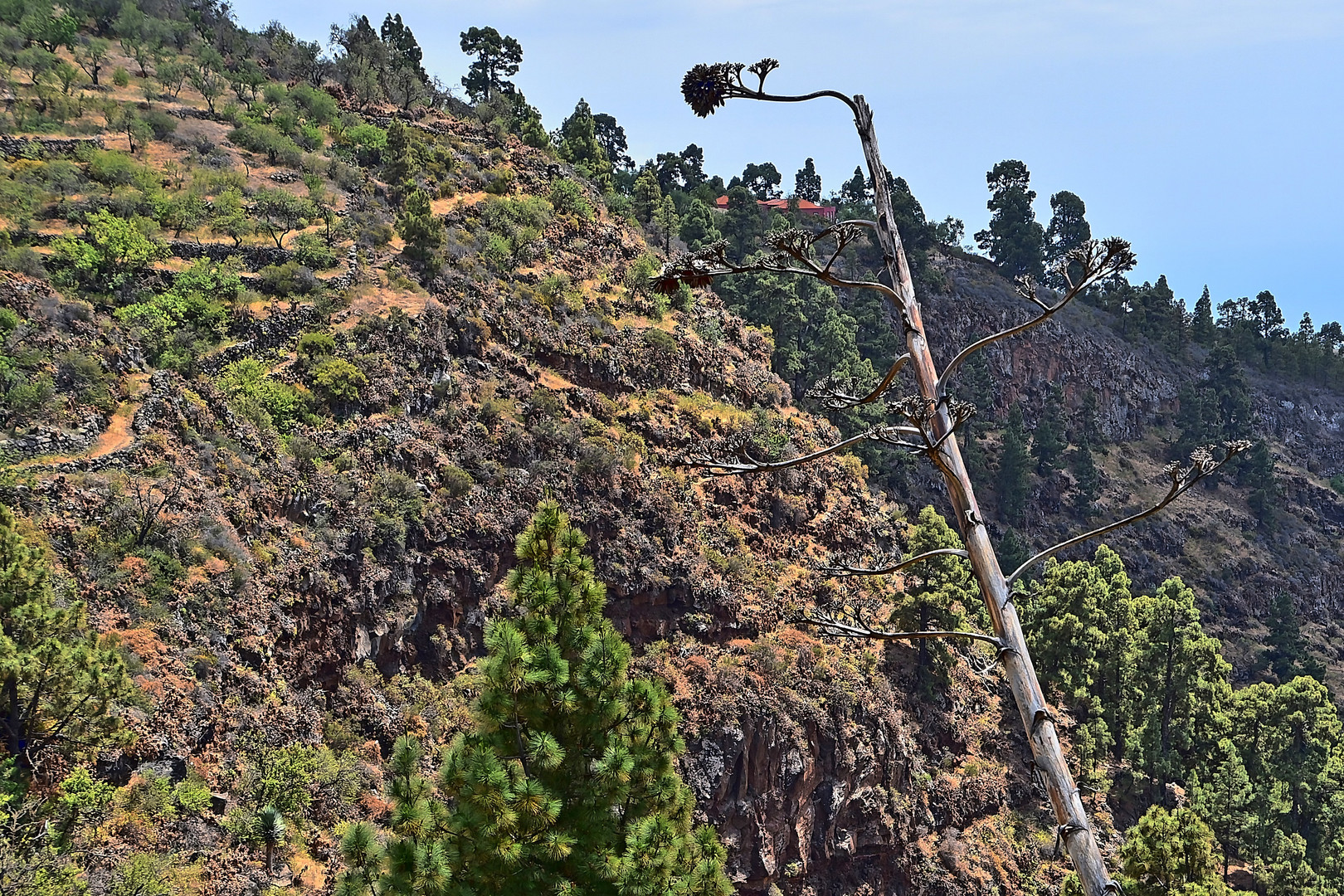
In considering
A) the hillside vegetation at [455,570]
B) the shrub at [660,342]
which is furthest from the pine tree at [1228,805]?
the shrub at [660,342]

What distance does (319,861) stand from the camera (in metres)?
19.9

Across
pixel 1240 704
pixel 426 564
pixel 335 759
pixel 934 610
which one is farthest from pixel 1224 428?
pixel 335 759

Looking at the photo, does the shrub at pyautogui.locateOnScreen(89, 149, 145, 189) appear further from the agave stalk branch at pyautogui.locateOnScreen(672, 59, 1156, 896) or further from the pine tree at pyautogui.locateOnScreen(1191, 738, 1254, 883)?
the pine tree at pyautogui.locateOnScreen(1191, 738, 1254, 883)

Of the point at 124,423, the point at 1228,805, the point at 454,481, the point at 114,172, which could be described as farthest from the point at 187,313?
the point at 1228,805

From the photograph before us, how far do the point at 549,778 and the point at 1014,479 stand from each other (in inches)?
2373

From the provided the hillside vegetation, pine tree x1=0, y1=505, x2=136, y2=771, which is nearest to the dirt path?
the hillside vegetation

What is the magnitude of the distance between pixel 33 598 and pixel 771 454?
93.3 ft

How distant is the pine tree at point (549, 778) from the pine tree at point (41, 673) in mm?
9244

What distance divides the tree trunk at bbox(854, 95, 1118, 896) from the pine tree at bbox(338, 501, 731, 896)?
21.1ft

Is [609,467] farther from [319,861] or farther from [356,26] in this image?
[356,26]

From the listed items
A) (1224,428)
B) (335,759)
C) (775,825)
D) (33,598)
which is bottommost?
(775,825)

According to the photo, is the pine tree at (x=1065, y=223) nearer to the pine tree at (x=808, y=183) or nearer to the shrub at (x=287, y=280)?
the pine tree at (x=808, y=183)

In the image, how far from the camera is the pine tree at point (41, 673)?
15477 mm

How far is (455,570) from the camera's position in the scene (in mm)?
29594
